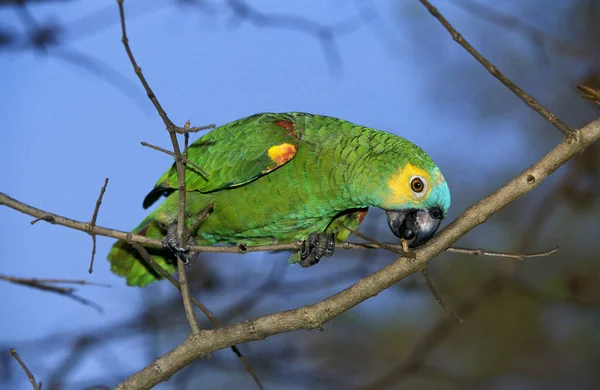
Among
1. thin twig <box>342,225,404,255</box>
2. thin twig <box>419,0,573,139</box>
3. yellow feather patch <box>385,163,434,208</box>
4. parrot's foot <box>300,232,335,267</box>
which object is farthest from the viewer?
parrot's foot <box>300,232,335,267</box>

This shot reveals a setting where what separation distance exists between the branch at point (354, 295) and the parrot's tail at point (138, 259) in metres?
1.44

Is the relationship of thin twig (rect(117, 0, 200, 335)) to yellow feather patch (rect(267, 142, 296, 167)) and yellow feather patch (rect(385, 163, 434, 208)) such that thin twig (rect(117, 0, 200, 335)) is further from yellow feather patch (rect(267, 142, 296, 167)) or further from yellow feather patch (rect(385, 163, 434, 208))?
yellow feather patch (rect(385, 163, 434, 208))

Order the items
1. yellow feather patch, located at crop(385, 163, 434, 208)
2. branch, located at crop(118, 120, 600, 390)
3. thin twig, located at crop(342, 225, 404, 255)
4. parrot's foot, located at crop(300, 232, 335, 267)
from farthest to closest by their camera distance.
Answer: parrot's foot, located at crop(300, 232, 335, 267), yellow feather patch, located at crop(385, 163, 434, 208), branch, located at crop(118, 120, 600, 390), thin twig, located at crop(342, 225, 404, 255)

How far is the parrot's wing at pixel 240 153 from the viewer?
3.77 metres

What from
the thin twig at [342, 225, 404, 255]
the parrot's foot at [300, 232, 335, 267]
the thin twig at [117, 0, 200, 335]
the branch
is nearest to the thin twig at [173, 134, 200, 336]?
the thin twig at [117, 0, 200, 335]

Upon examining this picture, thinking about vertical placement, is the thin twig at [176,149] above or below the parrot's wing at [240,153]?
below

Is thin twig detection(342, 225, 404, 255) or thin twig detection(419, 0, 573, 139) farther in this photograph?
thin twig detection(342, 225, 404, 255)

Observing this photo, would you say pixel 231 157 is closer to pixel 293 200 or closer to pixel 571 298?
pixel 293 200

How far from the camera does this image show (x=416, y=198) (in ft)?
11.1

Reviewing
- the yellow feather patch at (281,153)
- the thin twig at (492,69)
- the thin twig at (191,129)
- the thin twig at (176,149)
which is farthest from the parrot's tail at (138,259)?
the thin twig at (492,69)

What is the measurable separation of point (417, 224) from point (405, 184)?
11.7 inches

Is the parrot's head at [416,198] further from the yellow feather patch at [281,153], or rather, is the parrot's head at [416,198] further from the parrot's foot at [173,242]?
the parrot's foot at [173,242]

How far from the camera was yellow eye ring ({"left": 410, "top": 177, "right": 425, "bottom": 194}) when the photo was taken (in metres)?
3.36

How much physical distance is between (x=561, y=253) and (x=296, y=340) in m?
4.19
